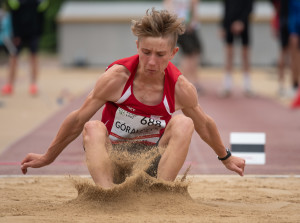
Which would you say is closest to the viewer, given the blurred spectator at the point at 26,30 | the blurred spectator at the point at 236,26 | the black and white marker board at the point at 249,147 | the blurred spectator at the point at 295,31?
the black and white marker board at the point at 249,147

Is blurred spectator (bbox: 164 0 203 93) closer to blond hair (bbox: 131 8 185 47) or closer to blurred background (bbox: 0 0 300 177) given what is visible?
blurred background (bbox: 0 0 300 177)

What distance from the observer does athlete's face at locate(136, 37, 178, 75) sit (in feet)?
15.0

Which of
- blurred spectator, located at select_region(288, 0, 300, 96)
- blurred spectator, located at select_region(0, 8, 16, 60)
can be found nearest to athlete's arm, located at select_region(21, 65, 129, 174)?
blurred spectator, located at select_region(288, 0, 300, 96)

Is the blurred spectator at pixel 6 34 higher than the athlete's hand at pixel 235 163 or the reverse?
the reverse

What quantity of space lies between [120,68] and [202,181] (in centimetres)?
168

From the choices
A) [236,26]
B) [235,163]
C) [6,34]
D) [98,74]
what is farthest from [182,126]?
[98,74]

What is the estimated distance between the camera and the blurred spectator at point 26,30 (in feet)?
42.7

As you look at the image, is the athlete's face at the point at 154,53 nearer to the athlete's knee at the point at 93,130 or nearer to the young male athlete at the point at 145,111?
the young male athlete at the point at 145,111

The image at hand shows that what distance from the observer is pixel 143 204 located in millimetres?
4449

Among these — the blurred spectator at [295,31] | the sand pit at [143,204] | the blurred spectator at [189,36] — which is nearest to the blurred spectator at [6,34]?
the blurred spectator at [189,36]

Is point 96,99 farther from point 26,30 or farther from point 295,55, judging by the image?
point 26,30

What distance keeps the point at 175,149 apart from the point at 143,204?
46 centimetres

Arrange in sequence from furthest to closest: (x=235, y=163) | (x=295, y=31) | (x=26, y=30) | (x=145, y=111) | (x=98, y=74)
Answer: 1. (x=98, y=74)
2. (x=26, y=30)
3. (x=295, y=31)
4. (x=235, y=163)
5. (x=145, y=111)

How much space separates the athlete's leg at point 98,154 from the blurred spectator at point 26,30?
847 centimetres
